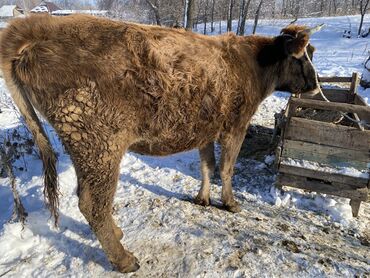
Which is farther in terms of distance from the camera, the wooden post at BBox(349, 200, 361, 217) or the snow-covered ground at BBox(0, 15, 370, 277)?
the wooden post at BBox(349, 200, 361, 217)

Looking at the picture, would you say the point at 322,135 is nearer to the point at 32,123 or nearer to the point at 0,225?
the point at 32,123

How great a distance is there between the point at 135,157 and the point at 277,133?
2.70 metres

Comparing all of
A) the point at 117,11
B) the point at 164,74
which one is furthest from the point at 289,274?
the point at 117,11

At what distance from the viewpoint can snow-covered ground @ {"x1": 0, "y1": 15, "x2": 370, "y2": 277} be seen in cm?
324

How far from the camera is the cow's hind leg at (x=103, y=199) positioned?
9.74ft

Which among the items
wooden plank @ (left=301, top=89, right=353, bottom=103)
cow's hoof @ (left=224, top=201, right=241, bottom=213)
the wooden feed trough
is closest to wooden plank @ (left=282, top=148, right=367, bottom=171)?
the wooden feed trough

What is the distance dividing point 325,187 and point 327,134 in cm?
73

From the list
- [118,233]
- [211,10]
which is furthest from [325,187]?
[211,10]

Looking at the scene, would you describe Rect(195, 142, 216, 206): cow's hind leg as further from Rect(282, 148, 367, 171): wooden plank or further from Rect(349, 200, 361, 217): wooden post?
Rect(349, 200, 361, 217): wooden post

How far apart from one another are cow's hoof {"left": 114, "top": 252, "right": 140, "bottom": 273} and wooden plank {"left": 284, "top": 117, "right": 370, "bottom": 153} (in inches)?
101

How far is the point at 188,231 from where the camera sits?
373cm

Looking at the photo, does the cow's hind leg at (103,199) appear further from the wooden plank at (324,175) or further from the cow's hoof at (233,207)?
the wooden plank at (324,175)

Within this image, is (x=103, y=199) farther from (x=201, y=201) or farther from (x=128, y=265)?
(x=201, y=201)

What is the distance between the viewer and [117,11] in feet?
127
